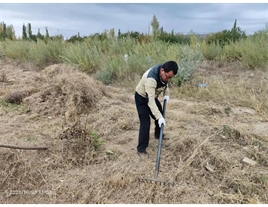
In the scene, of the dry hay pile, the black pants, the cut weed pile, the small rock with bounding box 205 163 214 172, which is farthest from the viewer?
the dry hay pile

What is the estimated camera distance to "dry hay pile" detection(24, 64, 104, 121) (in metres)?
4.51

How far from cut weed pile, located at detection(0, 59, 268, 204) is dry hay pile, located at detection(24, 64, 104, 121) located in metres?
0.02

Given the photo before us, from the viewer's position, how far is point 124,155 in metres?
Answer: 3.13

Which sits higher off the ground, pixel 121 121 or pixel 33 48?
pixel 33 48

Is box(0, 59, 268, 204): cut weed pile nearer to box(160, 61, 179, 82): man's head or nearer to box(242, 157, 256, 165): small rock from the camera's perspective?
box(242, 157, 256, 165): small rock

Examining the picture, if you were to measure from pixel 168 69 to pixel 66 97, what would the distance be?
257cm

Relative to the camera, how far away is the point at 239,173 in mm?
2674

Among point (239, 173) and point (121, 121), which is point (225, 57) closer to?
point (121, 121)

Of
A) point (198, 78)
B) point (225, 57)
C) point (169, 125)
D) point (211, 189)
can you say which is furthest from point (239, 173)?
point (225, 57)

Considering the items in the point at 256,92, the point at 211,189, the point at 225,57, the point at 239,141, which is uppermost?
the point at 225,57

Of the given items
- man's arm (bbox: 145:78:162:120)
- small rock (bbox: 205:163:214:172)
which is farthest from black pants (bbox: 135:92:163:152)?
small rock (bbox: 205:163:214:172)

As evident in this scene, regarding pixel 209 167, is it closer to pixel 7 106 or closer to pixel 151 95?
pixel 151 95

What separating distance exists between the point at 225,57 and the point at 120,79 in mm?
3077

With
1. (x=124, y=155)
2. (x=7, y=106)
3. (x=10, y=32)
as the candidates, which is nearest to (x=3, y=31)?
(x=10, y=32)
